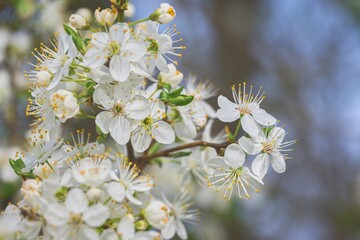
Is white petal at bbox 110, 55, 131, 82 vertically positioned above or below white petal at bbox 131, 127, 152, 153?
above

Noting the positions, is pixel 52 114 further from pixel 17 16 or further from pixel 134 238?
pixel 17 16

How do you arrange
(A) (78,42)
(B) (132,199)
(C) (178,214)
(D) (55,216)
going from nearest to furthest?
(D) (55,216) → (B) (132,199) → (A) (78,42) → (C) (178,214)

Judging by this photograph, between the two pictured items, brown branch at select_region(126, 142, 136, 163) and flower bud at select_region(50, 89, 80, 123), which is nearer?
flower bud at select_region(50, 89, 80, 123)

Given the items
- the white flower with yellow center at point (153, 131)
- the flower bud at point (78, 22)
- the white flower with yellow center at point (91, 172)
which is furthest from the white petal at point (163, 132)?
the flower bud at point (78, 22)

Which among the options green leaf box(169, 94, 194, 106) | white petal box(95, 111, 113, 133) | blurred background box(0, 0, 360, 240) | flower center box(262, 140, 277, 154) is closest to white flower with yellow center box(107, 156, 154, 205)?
white petal box(95, 111, 113, 133)

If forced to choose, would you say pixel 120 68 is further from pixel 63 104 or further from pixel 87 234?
pixel 87 234

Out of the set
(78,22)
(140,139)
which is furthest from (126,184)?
(78,22)

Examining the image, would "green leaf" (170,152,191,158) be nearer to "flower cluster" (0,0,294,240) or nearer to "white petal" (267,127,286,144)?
"flower cluster" (0,0,294,240)
